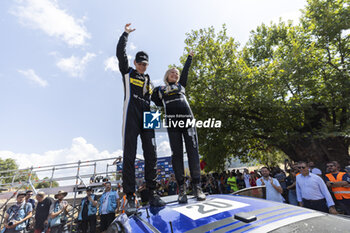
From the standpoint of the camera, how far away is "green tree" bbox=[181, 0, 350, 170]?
10398 millimetres

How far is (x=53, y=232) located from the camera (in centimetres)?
644

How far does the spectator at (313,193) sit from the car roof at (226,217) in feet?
12.5

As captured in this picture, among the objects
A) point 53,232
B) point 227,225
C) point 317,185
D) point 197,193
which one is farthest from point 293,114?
point 53,232

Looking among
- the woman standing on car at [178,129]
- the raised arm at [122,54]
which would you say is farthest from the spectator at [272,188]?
the raised arm at [122,54]

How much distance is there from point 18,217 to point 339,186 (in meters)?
10.2

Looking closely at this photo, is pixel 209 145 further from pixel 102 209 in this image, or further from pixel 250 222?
pixel 250 222

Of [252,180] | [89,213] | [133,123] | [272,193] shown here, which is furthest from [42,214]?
[252,180]

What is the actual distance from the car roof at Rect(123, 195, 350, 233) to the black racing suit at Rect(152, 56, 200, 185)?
808 millimetres

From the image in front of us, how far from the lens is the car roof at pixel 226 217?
1.23 m

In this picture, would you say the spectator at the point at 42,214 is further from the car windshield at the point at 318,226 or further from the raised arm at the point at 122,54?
the car windshield at the point at 318,226

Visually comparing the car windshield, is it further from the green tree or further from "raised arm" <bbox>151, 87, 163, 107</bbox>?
the green tree

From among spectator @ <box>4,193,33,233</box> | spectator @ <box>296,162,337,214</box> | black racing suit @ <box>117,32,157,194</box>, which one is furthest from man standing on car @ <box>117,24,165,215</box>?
spectator @ <box>4,193,33,233</box>

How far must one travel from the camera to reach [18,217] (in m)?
6.20

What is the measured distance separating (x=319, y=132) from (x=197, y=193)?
37.3ft
